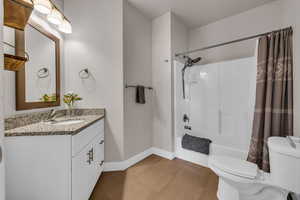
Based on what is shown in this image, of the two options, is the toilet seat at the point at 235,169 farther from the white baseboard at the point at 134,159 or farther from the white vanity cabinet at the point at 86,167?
the white vanity cabinet at the point at 86,167

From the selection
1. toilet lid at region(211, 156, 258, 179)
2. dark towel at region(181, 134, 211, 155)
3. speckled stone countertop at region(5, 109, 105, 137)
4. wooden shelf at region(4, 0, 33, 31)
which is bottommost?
dark towel at region(181, 134, 211, 155)

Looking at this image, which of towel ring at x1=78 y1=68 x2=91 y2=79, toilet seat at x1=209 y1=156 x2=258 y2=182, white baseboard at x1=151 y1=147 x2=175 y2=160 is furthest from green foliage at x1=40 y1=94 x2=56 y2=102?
toilet seat at x1=209 y1=156 x2=258 y2=182

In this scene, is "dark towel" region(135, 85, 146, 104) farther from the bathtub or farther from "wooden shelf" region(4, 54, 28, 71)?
"wooden shelf" region(4, 54, 28, 71)

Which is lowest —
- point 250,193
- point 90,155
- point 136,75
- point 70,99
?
point 250,193

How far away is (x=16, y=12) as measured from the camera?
0.93 m

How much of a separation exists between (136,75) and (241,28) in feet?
6.93

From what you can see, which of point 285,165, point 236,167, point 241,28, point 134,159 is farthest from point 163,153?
point 241,28

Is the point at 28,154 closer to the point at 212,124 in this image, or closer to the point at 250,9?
the point at 212,124

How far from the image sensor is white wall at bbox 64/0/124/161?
183cm

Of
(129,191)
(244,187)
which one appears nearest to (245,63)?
(244,187)

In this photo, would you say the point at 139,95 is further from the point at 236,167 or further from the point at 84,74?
the point at 236,167

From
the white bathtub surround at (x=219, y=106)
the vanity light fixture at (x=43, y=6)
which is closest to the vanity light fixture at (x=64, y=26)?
the vanity light fixture at (x=43, y=6)

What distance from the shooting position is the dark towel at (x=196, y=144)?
6.43ft

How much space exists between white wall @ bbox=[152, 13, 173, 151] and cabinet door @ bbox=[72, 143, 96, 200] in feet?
4.14
